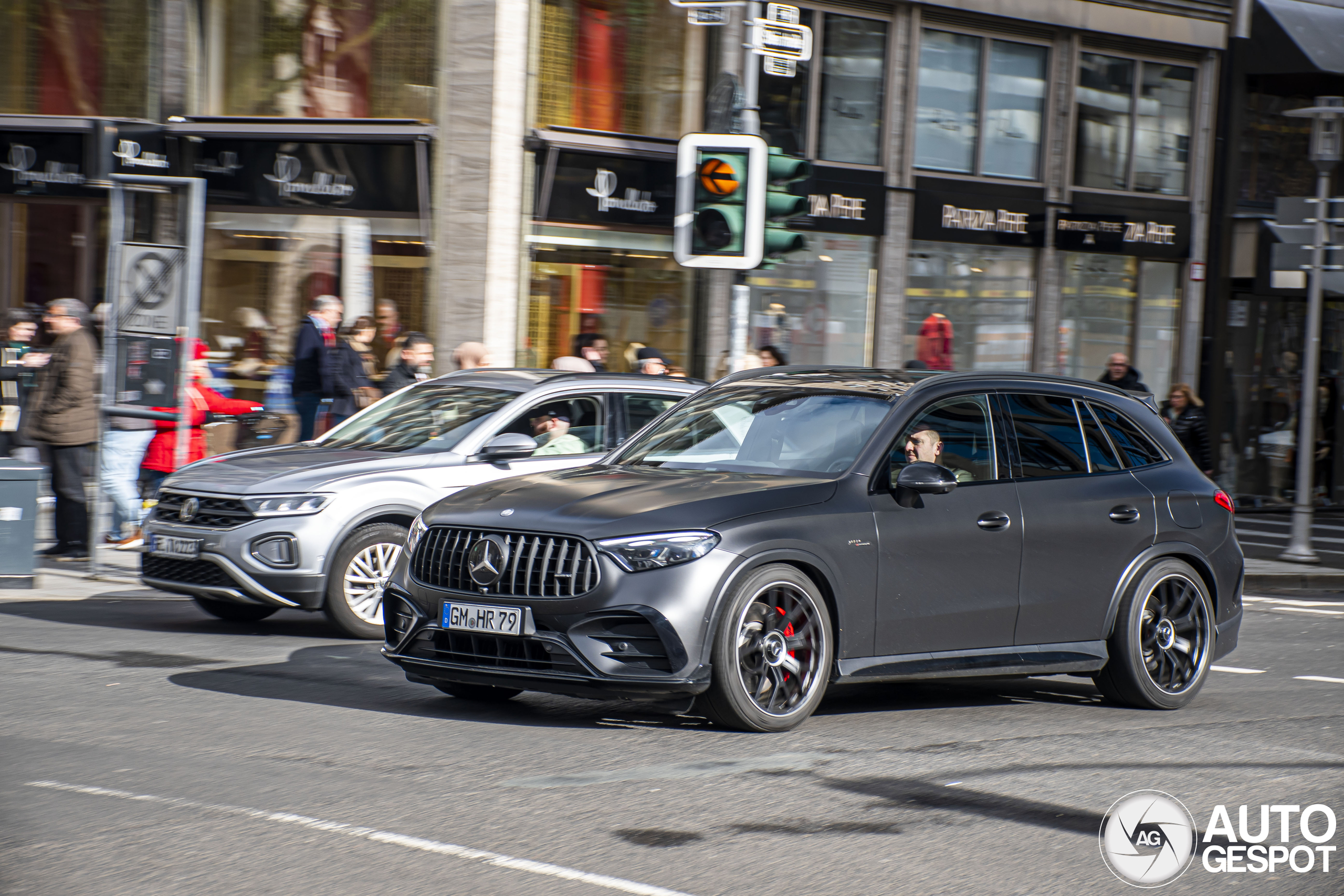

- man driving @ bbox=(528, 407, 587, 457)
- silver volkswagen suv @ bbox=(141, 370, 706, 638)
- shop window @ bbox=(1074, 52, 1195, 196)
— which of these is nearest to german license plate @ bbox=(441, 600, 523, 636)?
silver volkswagen suv @ bbox=(141, 370, 706, 638)

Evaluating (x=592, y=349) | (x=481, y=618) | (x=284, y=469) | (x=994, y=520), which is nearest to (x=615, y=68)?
(x=592, y=349)

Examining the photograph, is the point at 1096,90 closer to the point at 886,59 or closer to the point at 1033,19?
the point at 1033,19

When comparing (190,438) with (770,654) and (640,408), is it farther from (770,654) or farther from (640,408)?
(770,654)

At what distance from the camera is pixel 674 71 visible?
19.8m

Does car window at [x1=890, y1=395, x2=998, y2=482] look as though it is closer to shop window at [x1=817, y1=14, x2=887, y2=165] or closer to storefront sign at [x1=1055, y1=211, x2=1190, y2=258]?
shop window at [x1=817, y1=14, x2=887, y2=165]

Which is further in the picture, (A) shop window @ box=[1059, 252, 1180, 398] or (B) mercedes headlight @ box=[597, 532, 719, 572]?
(A) shop window @ box=[1059, 252, 1180, 398]

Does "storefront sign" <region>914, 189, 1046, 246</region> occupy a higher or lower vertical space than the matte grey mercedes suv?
higher

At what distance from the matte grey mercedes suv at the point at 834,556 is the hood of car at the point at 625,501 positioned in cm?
1

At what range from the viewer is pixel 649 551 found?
6.40 m

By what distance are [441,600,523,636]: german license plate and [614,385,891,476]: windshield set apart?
125cm

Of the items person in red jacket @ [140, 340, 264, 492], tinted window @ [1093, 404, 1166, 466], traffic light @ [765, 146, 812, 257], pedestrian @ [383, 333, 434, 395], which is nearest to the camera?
tinted window @ [1093, 404, 1166, 466]

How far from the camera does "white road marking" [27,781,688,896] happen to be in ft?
14.6

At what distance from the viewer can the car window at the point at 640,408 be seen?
1049 cm

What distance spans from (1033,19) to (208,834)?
1990 centimetres
